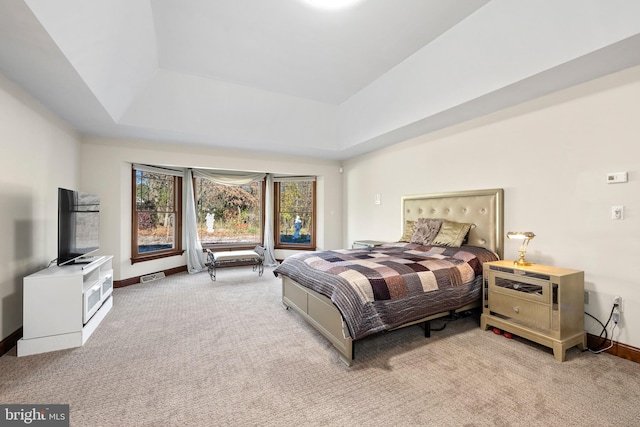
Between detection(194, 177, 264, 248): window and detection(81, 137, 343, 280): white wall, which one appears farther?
detection(194, 177, 264, 248): window

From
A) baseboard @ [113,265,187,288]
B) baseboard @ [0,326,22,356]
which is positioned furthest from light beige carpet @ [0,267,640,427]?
baseboard @ [113,265,187,288]

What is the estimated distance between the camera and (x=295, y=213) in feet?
21.2

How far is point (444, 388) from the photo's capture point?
1.88 metres

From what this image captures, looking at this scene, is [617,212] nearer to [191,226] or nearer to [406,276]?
[406,276]

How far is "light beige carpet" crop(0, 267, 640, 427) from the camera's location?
1.63m

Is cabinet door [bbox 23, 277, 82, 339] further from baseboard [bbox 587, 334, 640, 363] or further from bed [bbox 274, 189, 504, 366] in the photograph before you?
baseboard [bbox 587, 334, 640, 363]

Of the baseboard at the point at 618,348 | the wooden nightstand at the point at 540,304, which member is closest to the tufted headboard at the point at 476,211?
the wooden nightstand at the point at 540,304

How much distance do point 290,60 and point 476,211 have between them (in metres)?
2.99

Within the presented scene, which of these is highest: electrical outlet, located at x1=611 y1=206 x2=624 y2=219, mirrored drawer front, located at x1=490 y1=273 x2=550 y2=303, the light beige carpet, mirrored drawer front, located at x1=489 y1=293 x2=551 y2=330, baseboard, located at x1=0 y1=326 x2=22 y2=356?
electrical outlet, located at x1=611 y1=206 x2=624 y2=219

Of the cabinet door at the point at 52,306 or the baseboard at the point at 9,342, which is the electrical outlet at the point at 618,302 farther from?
the baseboard at the point at 9,342

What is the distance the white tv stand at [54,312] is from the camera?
235 centimetres

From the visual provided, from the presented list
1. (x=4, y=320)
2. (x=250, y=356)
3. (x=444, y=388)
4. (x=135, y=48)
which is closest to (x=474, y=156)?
(x=444, y=388)

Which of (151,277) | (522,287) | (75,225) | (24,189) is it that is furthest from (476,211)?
(151,277)

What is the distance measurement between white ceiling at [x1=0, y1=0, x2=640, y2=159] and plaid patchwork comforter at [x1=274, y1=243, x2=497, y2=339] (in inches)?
68.5
